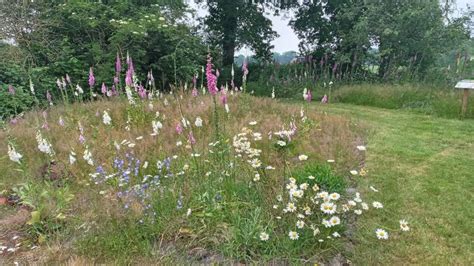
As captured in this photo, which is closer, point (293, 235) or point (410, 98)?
point (293, 235)

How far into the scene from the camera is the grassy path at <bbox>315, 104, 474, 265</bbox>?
9.45ft

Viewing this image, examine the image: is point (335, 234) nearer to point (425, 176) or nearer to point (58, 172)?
point (425, 176)

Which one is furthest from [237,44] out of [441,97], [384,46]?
[441,97]

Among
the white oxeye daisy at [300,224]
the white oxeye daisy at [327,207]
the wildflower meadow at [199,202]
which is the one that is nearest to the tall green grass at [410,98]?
the wildflower meadow at [199,202]

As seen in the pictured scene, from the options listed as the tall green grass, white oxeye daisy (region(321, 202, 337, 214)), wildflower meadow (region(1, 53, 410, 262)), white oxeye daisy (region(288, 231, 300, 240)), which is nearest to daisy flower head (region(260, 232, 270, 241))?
wildflower meadow (region(1, 53, 410, 262))

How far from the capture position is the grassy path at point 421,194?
2.88 m

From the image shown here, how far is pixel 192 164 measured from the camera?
12.3 feet

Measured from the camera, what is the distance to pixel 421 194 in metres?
3.73

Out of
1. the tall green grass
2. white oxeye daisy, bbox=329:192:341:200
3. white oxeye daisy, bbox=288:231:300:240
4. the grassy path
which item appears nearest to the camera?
white oxeye daisy, bbox=288:231:300:240

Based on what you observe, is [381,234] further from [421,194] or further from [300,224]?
[421,194]


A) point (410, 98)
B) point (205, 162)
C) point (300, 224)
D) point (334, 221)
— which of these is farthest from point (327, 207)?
point (410, 98)

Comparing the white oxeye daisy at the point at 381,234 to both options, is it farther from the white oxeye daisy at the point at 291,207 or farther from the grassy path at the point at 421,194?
the white oxeye daisy at the point at 291,207

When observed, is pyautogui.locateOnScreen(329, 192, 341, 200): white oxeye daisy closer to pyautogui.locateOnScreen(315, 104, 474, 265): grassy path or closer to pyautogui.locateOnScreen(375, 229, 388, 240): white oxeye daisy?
pyautogui.locateOnScreen(375, 229, 388, 240): white oxeye daisy

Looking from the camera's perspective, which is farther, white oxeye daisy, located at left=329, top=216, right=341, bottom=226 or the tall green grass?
the tall green grass
